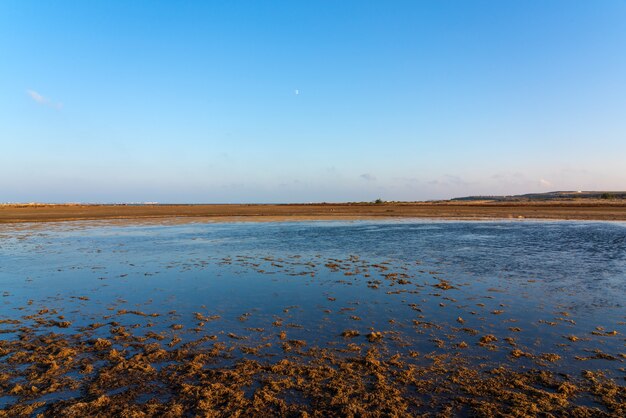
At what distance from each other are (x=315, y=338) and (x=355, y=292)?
4414 mm

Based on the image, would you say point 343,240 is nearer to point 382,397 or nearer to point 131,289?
point 131,289

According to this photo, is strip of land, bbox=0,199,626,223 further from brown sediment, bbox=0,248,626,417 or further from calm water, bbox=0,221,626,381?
brown sediment, bbox=0,248,626,417

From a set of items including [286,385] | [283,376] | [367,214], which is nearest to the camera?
[286,385]

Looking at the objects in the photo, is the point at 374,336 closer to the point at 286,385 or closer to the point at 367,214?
the point at 286,385

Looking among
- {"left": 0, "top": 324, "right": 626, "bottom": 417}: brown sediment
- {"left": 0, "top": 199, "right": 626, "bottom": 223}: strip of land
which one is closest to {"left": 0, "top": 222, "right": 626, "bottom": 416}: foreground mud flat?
{"left": 0, "top": 324, "right": 626, "bottom": 417}: brown sediment

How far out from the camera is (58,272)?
1644 cm

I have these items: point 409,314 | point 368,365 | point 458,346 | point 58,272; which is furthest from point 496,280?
point 58,272

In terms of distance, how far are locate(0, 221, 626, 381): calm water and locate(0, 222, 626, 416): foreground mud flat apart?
3.0 inches

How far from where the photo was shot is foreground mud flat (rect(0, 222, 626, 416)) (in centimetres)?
594

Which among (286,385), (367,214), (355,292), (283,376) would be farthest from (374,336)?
(367,214)

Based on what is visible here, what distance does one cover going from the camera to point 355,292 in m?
12.9

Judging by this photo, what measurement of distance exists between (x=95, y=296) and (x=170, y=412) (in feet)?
28.2

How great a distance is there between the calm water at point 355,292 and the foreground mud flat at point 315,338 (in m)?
0.08

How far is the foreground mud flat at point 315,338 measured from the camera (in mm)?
5938
